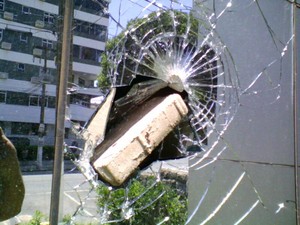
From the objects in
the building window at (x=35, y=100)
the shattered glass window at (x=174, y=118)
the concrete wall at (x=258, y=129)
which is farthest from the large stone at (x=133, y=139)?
the concrete wall at (x=258, y=129)

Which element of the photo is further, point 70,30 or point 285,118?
point 285,118

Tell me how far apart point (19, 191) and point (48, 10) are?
24.0 inches

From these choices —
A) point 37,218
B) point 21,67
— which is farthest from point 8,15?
point 37,218

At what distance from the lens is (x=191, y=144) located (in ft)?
6.93

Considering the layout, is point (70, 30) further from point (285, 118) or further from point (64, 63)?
point (285, 118)

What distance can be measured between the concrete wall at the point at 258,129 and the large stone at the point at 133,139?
102 cm

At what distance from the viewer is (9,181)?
105cm

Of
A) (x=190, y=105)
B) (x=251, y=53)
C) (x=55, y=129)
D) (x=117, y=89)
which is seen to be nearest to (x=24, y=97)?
(x=55, y=129)

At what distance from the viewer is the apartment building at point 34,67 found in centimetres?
115

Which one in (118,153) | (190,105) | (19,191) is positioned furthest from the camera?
(190,105)

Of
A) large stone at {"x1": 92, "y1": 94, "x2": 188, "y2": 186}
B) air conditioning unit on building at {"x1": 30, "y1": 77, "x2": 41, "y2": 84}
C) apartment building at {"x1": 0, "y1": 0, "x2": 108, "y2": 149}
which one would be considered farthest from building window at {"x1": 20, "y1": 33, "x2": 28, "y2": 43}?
large stone at {"x1": 92, "y1": 94, "x2": 188, "y2": 186}

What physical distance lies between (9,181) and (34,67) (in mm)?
382

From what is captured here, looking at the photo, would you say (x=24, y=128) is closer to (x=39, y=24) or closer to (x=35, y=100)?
(x=35, y=100)

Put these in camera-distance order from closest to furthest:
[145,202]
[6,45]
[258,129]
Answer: [6,45], [145,202], [258,129]
